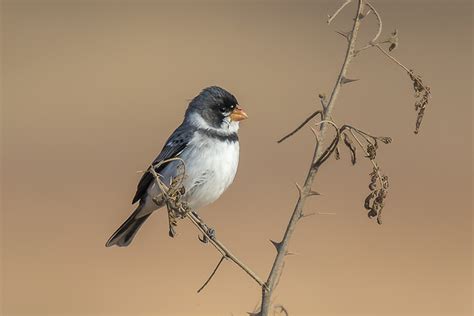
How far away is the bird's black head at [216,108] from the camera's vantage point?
18.3 ft

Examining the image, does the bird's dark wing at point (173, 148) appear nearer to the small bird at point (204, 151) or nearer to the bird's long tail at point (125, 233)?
the small bird at point (204, 151)

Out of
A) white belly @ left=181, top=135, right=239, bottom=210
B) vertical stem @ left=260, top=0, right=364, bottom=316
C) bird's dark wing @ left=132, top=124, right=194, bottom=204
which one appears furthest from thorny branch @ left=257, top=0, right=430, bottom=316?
bird's dark wing @ left=132, top=124, right=194, bottom=204


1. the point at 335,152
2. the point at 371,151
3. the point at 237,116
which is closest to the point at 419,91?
the point at 371,151

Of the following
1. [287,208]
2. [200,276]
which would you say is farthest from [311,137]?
[200,276]

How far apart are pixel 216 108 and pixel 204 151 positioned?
0.42 m

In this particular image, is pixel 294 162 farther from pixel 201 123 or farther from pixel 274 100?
pixel 201 123

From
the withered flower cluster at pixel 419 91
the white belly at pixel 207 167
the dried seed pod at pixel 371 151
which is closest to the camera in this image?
the dried seed pod at pixel 371 151

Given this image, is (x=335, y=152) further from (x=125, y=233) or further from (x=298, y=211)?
(x=125, y=233)

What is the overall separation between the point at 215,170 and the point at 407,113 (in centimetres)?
1063

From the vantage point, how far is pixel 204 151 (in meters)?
5.32

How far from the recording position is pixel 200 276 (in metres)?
9.33

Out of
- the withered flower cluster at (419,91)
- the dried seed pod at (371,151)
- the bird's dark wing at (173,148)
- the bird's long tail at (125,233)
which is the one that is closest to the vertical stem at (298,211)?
the dried seed pod at (371,151)

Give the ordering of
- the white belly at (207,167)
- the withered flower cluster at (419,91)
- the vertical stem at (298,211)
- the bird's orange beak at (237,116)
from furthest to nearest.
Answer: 1. the bird's orange beak at (237,116)
2. the white belly at (207,167)
3. the withered flower cluster at (419,91)
4. the vertical stem at (298,211)

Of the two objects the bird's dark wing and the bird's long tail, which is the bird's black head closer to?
the bird's dark wing
